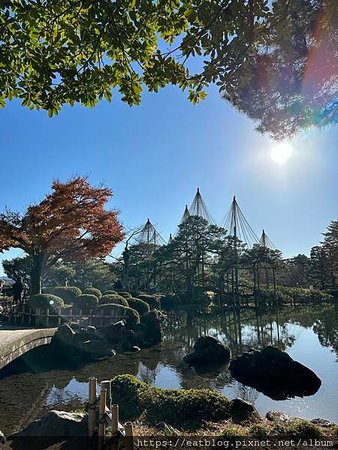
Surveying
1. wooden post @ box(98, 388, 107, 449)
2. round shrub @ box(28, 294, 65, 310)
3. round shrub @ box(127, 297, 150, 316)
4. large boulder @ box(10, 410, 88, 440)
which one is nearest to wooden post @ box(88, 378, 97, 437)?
wooden post @ box(98, 388, 107, 449)

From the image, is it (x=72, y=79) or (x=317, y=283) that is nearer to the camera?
(x=72, y=79)

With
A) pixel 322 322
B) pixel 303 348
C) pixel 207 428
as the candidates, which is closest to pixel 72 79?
pixel 207 428

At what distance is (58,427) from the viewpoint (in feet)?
17.6

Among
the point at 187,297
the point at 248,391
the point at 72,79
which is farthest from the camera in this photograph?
the point at 187,297

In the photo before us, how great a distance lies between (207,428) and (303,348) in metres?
12.0

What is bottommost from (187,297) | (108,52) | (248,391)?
(248,391)

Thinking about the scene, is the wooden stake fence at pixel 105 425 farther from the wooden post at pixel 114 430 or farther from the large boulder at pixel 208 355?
the large boulder at pixel 208 355

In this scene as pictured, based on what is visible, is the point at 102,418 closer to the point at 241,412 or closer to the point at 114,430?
the point at 114,430

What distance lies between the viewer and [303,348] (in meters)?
15.5

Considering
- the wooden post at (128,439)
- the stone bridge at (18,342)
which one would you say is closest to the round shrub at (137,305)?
the stone bridge at (18,342)

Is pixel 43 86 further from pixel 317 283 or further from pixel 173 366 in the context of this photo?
pixel 317 283

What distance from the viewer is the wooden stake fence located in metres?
3.90

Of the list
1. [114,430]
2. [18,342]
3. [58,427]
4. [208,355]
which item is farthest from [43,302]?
[114,430]

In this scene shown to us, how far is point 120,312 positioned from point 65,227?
569 cm
